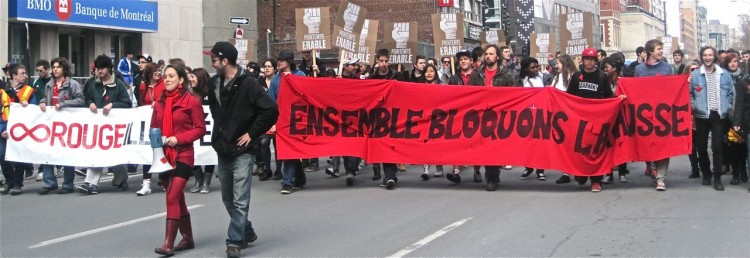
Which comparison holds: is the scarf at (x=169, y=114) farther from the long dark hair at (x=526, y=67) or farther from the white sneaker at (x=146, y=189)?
the long dark hair at (x=526, y=67)

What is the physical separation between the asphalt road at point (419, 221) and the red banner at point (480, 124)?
486 mm

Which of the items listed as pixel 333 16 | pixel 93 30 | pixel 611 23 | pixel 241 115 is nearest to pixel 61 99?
pixel 241 115

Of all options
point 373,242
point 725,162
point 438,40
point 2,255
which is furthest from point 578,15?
point 2,255

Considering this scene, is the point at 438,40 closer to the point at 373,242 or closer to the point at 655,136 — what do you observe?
the point at 655,136

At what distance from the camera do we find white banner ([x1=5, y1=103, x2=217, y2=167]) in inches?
474

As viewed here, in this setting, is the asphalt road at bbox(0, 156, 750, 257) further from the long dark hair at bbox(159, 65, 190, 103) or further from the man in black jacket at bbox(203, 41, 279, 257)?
the long dark hair at bbox(159, 65, 190, 103)

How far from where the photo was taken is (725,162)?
13305 mm

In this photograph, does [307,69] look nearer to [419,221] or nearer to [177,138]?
[419,221]

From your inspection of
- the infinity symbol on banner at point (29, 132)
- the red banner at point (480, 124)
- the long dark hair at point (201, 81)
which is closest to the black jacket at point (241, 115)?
the long dark hair at point (201, 81)

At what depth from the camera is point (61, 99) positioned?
12.2 metres

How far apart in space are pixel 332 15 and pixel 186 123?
143 feet

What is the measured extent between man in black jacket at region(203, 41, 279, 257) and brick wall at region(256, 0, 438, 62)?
4066 cm

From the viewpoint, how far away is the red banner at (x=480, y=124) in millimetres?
11562

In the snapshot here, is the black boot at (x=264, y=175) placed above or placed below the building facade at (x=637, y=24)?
below
